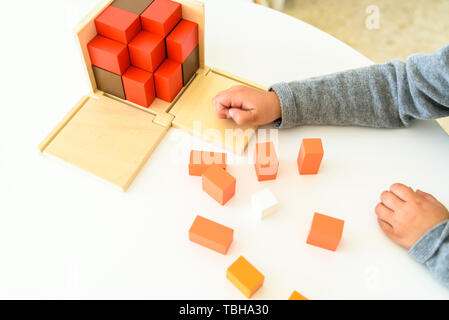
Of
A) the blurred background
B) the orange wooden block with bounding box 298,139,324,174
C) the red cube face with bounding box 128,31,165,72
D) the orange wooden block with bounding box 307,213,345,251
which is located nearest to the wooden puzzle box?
the red cube face with bounding box 128,31,165,72

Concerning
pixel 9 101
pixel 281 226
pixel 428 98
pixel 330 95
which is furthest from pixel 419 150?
pixel 9 101

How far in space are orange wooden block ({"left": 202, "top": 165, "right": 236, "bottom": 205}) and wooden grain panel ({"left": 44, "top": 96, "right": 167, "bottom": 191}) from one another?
0.14m

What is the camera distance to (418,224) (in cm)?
72

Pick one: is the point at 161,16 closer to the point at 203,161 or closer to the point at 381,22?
the point at 203,161

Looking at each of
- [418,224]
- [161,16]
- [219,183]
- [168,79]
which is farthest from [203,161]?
[418,224]

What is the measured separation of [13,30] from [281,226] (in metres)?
0.79

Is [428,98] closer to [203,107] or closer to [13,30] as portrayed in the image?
[203,107]

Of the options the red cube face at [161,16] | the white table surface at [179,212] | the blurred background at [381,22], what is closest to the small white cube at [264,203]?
the white table surface at [179,212]

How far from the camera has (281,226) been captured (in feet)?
2.39

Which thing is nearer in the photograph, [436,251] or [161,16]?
[436,251]

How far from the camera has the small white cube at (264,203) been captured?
714 mm

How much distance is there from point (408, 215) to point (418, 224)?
0.8 inches

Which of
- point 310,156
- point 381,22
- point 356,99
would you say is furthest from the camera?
point 381,22

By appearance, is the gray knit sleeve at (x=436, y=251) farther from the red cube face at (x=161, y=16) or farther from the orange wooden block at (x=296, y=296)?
the red cube face at (x=161, y=16)
